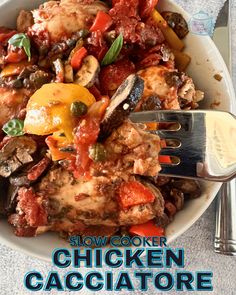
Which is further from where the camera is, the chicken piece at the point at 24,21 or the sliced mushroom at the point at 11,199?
the chicken piece at the point at 24,21

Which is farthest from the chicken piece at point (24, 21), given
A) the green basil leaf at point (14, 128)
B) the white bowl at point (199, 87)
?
the green basil leaf at point (14, 128)

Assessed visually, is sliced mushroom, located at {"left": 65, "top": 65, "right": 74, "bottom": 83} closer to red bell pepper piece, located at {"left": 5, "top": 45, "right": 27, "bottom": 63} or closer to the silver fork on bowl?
red bell pepper piece, located at {"left": 5, "top": 45, "right": 27, "bottom": 63}

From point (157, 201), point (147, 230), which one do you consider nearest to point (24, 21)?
point (157, 201)

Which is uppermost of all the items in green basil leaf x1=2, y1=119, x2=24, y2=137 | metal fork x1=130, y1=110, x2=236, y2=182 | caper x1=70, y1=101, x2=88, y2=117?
caper x1=70, y1=101, x2=88, y2=117

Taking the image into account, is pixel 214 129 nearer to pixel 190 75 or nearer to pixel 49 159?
pixel 190 75

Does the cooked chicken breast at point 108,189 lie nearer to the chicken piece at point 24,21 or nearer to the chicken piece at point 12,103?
the chicken piece at point 12,103

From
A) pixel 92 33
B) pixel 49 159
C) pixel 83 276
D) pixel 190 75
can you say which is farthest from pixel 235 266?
pixel 92 33

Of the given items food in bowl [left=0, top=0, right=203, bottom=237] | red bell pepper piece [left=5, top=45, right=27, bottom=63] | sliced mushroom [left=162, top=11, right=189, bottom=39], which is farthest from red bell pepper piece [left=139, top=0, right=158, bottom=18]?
red bell pepper piece [left=5, top=45, right=27, bottom=63]
